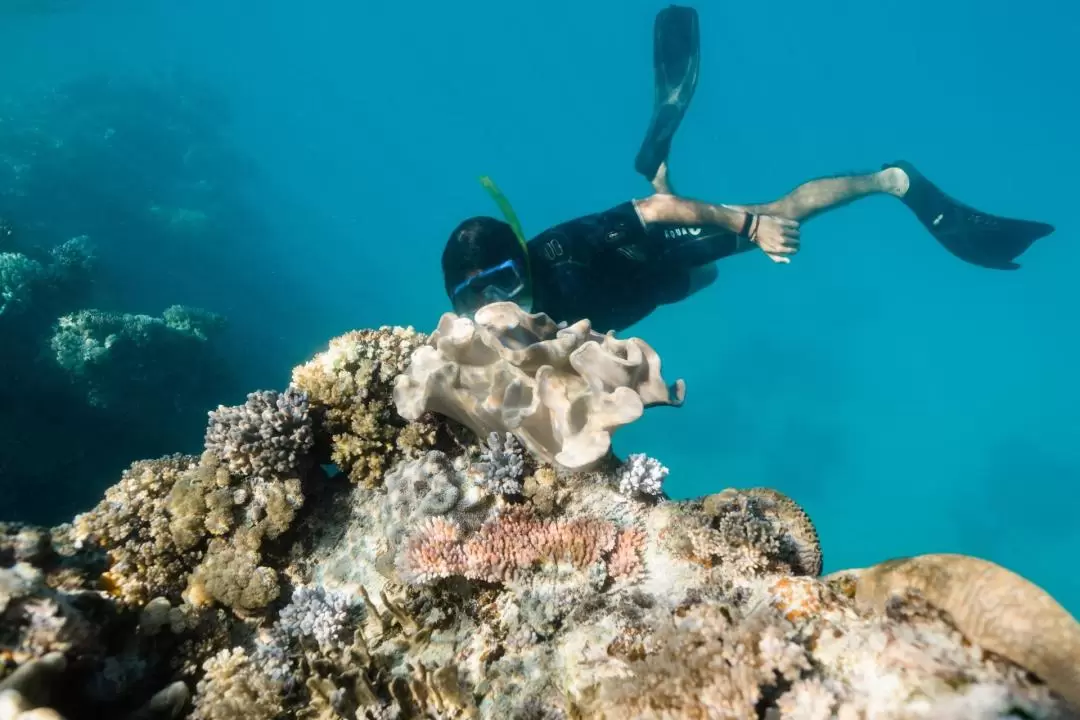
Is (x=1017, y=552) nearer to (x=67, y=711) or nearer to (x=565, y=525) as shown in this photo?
(x=565, y=525)

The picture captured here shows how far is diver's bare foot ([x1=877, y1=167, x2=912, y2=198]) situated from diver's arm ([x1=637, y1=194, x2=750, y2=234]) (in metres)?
4.18

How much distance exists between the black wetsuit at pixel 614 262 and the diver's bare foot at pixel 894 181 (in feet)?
12.2

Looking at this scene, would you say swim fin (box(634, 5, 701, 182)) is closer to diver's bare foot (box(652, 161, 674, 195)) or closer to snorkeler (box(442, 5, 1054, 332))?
snorkeler (box(442, 5, 1054, 332))

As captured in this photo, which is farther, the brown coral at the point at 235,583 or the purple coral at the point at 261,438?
the purple coral at the point at 261,438

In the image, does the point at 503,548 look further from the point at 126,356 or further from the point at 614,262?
the point at 126,356

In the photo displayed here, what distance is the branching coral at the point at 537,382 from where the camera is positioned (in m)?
4.08

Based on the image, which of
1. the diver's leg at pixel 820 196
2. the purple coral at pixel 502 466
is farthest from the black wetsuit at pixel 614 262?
the purple coral at pixel 502 466

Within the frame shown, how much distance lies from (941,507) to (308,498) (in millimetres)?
47963

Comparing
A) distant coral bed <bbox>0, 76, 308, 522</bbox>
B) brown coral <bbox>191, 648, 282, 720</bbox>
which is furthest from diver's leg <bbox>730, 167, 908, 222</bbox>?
distant coral bed <bbox>0, 76, 308, 522</bbox>

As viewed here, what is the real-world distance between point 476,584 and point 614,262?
4.48 m

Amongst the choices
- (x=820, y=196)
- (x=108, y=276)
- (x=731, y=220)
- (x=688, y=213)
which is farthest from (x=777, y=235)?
(x=108, y=276)

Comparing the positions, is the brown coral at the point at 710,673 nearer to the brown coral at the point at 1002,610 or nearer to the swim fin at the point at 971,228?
the brown coral at the point at 1002,610

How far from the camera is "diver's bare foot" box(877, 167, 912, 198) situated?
9594 mm

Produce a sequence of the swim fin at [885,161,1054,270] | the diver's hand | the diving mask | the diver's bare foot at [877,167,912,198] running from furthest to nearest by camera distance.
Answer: the diver's bare foot at [877,167,912,198] → the swim fin at [885,161,1054,270] → the diver's hand → the diving mask
